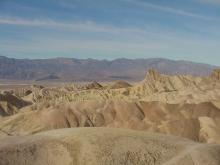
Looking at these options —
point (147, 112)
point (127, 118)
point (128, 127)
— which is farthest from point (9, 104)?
point (128, 127)

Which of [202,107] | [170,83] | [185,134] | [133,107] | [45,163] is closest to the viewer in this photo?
[45,163]

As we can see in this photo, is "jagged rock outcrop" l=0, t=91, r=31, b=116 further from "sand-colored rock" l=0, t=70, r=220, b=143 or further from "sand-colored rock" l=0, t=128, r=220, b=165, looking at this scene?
"sand-colored rock" l=0, t=128, r=220, b=165

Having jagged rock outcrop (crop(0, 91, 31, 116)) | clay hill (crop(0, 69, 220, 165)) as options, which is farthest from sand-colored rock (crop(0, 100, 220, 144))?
jagged rock outcrop (crop(0, 91, 31, 116))

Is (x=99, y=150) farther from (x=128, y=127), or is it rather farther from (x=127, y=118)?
(x=127, y=118)

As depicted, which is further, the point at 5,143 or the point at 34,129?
the point at 34,129

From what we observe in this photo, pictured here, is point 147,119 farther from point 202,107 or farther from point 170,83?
point 170,83

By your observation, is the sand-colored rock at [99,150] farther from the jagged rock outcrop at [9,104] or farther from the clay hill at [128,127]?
the jagged rock outcrop at [9,104]

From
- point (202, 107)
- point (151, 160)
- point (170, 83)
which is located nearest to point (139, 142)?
point (151, 160)
